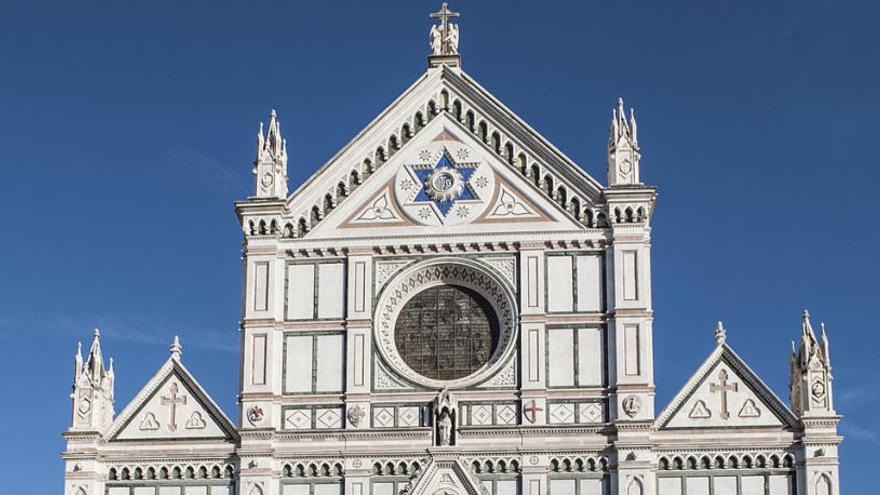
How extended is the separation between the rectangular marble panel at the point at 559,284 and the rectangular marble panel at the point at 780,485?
5.88m

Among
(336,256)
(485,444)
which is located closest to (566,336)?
(485,444)

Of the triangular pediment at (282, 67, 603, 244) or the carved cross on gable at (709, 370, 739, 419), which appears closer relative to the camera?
the carved cross on gable at (709, 370, 739, 419)

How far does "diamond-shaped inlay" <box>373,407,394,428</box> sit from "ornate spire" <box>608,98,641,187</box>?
7339 mm

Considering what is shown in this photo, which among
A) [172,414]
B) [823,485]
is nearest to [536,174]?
[823,485]

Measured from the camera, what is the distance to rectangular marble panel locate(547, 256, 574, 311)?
41062mm

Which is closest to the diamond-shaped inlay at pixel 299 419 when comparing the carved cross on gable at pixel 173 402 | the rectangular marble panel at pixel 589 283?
the carved cross on gable at pixel 173 402

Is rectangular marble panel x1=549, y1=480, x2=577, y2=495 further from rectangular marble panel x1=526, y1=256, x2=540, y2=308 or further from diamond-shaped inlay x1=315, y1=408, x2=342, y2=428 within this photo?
diamond-shaped inlay x1=315, y1=408, x2=342, y2=428

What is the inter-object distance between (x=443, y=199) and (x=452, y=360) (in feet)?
12.8

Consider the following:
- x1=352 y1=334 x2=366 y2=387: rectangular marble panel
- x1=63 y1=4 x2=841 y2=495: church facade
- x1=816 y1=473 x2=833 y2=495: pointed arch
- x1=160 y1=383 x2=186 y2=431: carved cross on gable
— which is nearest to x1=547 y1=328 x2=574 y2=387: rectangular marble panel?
x1=63 y1=4 x2=841 y2=495: church facade

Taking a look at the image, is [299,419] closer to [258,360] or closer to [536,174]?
[258,360]

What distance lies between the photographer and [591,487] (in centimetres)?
3966

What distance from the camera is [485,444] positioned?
40.1 metres

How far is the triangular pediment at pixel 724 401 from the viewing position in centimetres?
3981

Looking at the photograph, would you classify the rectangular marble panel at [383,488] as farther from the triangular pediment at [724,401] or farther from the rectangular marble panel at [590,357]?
the triangular pediment at [724,401]
